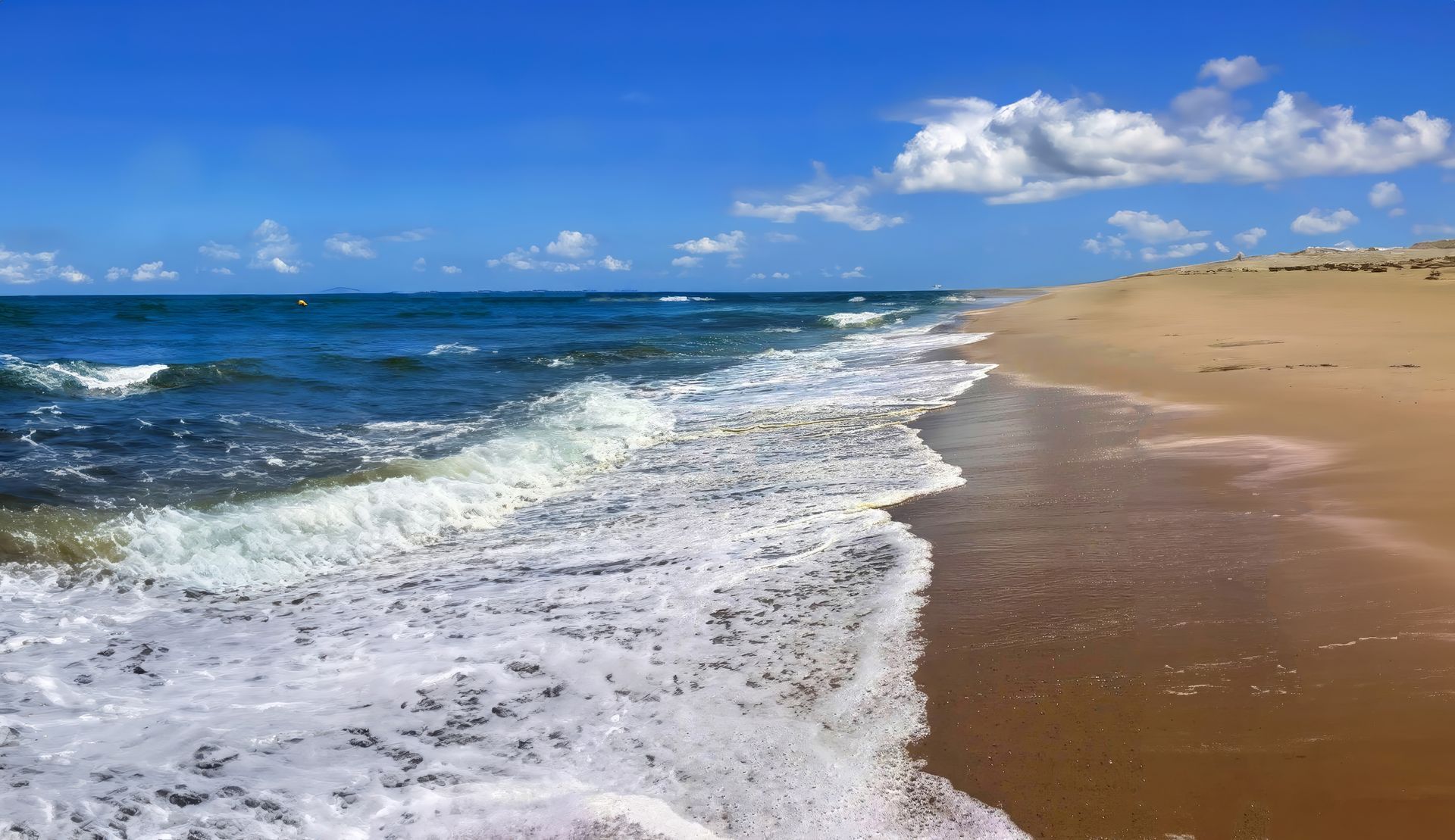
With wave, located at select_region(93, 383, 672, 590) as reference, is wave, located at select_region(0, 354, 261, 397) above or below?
above

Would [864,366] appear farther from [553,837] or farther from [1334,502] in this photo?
[553,837]

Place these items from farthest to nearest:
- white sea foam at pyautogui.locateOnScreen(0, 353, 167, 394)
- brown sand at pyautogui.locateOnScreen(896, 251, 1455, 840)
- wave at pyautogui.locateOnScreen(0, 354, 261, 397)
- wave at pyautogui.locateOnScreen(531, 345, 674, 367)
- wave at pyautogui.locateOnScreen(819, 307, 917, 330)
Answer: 1. wave at pyautogui.locateOnScreen(819, 307, 917, 330)
2. wave at pyautogui.locateOnScreen(531, 345, 674, 367)
3. white sea foam at pyautogui.locateOnScreen(0, 353, 167, 394)
4. wave at pyautogui.locateOnScreen(0, 354, 261, 397)
5. brown sand at pyautogui.locateOnScreen(896, 251, 1455, 840)

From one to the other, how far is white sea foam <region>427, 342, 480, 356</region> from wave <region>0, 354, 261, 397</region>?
540 cm

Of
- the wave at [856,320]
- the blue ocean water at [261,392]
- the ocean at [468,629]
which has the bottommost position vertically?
the ocean at [468,629]

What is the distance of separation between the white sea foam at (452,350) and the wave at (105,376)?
17.7 feet

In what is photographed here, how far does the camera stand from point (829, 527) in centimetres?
614

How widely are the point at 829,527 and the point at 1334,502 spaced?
10.8 ft

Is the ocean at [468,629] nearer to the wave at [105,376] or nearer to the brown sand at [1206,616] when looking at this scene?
the brown sand at [1206,616]

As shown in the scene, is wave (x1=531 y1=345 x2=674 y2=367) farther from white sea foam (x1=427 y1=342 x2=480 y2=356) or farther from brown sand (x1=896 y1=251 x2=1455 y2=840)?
brown sand (x1=896 y1=251 x2=1455 y2=840)

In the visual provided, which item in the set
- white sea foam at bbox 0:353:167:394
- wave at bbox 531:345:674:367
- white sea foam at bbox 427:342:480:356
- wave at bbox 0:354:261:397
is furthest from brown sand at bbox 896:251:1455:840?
white sea foam at bbox 427:342:480:356

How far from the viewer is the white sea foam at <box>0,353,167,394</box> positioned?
15.9 m

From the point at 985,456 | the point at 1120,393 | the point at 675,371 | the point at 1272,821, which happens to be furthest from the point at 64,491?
the point at 675,371

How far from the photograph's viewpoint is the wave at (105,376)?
15.8 metres

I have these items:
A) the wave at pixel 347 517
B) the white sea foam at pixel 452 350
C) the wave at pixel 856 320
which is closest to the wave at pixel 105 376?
the white sea foam at pixel 452 350
